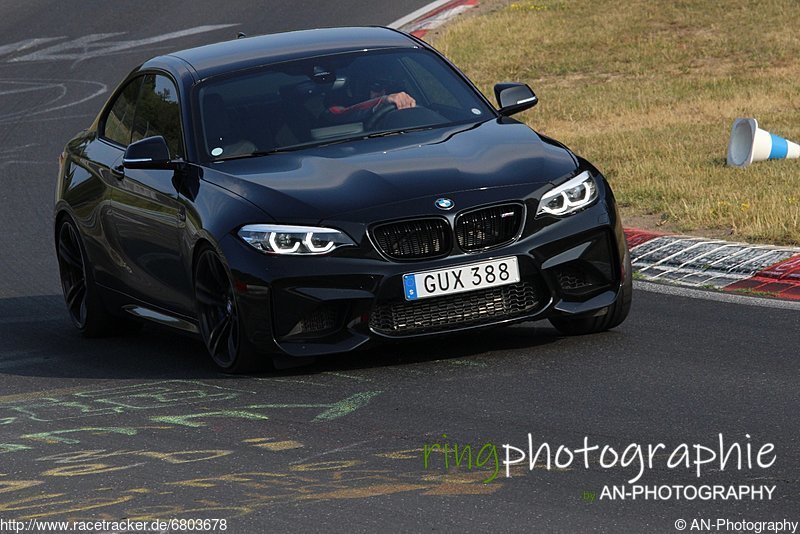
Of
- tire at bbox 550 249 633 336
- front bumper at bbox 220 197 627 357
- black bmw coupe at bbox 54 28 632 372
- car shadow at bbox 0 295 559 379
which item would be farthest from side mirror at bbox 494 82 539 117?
front bumper at bbox 220 197 627 357

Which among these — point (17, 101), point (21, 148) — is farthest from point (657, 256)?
point (17, 101)

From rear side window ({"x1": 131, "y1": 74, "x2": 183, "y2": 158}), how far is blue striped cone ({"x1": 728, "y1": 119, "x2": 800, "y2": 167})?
591cm

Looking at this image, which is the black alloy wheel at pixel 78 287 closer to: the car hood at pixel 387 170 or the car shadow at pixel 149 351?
the car shadow at pixel 149 351

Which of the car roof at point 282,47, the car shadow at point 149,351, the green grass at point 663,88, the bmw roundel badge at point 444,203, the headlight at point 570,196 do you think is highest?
the car roof at point 282,47

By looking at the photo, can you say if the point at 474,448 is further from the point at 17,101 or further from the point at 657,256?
the point at 17,101

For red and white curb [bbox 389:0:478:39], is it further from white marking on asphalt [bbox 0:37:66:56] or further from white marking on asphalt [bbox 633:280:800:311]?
white marking on asphalt [bbox 633:280:800:311]

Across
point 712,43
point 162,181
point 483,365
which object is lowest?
point 712,43

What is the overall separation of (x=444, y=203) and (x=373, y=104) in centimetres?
148

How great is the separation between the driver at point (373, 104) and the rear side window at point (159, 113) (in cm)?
83

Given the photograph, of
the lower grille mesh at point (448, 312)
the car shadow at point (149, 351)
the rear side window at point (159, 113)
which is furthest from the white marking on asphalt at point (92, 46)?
the lower grille mesh at point (448, 312)

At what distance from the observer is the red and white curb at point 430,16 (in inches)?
977

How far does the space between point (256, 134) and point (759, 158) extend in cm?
648

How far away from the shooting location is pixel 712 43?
2356 centimetres

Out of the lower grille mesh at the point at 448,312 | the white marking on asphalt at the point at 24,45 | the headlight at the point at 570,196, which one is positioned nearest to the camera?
the lower grille mesh at the point at 448,312
